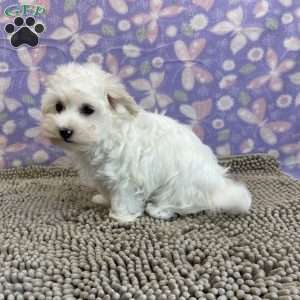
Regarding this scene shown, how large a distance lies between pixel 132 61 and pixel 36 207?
84 centimetres

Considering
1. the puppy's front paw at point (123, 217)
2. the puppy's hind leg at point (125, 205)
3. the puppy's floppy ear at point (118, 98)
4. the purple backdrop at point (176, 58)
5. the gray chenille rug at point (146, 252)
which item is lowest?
the gray chenille rug at point (146, 252)

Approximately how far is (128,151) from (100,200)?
0.93 ft

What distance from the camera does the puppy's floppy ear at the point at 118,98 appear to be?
1.51m

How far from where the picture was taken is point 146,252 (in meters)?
1.27

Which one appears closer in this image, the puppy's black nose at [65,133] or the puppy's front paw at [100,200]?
the puppy's black nose at [65,133]

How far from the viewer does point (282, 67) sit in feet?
7.25

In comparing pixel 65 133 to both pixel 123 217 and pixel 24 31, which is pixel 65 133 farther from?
pixel 24 31

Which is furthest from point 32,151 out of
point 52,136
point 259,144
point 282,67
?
point 282,67

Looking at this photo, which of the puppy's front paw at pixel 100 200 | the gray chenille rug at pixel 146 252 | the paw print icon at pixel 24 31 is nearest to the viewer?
the gray chenille rug at pixel 146 252

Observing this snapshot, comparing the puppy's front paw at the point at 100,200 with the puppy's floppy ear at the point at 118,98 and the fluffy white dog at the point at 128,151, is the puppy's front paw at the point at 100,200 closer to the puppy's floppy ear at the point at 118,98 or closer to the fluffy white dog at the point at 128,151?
the fluffy white dog at the point at 128,151

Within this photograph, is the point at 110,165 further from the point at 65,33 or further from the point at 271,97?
the point at 271,97

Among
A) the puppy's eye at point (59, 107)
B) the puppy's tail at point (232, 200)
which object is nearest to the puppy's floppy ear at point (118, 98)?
the puppy's eye at point (59, 107)

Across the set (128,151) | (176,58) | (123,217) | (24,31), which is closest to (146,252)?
(123,217)

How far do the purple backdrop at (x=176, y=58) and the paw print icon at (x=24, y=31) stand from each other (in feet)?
0.09
